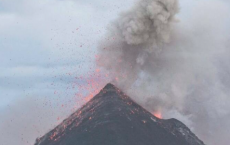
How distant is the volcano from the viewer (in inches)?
5266

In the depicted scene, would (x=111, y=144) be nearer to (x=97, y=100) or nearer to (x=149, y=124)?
(x=149, y=124)

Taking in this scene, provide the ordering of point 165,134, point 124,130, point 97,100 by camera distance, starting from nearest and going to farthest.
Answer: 1. point 124,130
2. point 165,134
3. point 97,100

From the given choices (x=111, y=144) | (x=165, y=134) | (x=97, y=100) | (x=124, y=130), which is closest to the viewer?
(x=111, y=144)

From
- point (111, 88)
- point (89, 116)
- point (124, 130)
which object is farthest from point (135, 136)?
point (111, 88)

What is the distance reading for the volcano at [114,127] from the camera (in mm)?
133750

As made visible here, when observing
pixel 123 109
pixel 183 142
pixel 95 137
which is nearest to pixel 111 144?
pixel 95 137

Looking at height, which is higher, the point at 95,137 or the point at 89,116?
the point at 89,116

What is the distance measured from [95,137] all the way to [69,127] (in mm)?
22748

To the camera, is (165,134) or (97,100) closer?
(165,134)

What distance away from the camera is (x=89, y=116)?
497 ft

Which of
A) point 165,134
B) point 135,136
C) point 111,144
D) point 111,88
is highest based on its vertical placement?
point 111,88

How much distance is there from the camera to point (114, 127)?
138 m

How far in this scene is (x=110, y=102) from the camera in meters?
156

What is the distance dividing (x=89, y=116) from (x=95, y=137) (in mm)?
19279
